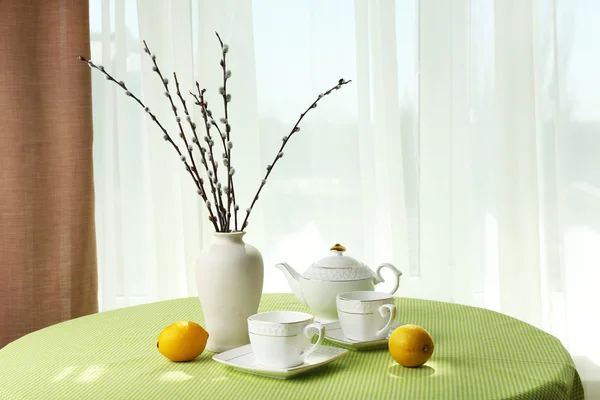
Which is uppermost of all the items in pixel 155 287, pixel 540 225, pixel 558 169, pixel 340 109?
pixel 340 109

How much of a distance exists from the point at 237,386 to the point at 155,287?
1.71m

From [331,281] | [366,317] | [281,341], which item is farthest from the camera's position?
[331,281]

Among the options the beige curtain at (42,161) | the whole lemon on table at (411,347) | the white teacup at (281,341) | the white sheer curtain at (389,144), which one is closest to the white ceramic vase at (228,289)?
the white teacup at (281,341)

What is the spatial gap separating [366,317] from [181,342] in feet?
1.15

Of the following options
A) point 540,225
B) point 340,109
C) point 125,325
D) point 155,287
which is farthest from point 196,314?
point 540,225

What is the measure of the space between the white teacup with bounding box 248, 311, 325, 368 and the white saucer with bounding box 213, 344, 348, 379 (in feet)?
0.05

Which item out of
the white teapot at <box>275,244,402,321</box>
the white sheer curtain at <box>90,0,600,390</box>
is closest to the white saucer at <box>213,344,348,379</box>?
the white teapot at <box>275,244,402,321</box>

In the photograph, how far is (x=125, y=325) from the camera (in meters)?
1.55

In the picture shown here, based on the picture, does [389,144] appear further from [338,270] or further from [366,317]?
[366,317]

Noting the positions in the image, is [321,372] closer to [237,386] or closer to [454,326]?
[237,386]

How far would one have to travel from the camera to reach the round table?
1072mm

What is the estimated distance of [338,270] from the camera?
1459 mm

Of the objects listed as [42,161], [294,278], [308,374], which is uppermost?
[42,161]

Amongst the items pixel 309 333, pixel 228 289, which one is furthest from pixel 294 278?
pixel 309 333
